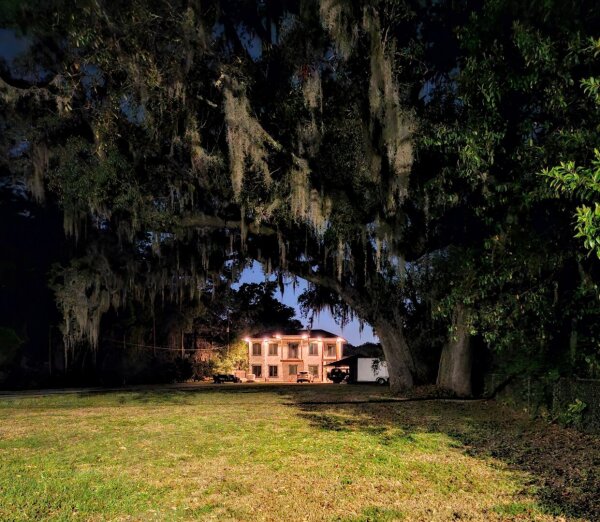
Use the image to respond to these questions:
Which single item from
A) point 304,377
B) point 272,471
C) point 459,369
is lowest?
point 304,377

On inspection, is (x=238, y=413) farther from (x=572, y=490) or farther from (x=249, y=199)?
(x=572, y=490)

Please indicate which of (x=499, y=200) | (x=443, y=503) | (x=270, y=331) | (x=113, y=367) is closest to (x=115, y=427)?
(x=443, y=503)

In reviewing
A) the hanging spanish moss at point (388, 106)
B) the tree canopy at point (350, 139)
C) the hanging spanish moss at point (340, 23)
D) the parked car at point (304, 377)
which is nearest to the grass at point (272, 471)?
the tree canopy at point (350, 139)

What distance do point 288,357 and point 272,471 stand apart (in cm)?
5089

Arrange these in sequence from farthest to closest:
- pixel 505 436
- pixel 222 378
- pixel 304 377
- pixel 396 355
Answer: pixel 304 377 < pixel 222 378 < pixel 396 355 < pixel 505 436

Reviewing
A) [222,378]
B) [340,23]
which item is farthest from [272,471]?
[222,378]

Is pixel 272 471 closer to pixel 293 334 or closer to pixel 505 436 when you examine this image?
pixel 505 436

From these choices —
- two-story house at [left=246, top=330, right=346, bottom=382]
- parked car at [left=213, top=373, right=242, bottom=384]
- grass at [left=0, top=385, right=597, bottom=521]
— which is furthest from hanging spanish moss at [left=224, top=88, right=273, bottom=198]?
two-story house at [left=246, top=330, right=346, bottom=382]

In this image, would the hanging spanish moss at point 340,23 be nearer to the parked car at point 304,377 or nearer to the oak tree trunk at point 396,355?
the oak tree trunk at point 396,355

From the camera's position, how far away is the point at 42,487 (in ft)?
19.9

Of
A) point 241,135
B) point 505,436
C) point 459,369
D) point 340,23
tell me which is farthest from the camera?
point 459,369

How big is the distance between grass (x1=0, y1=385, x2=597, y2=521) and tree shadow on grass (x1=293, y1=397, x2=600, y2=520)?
0.05m

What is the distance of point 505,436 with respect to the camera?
32.4ft

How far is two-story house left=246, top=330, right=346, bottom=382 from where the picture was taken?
56844mm
